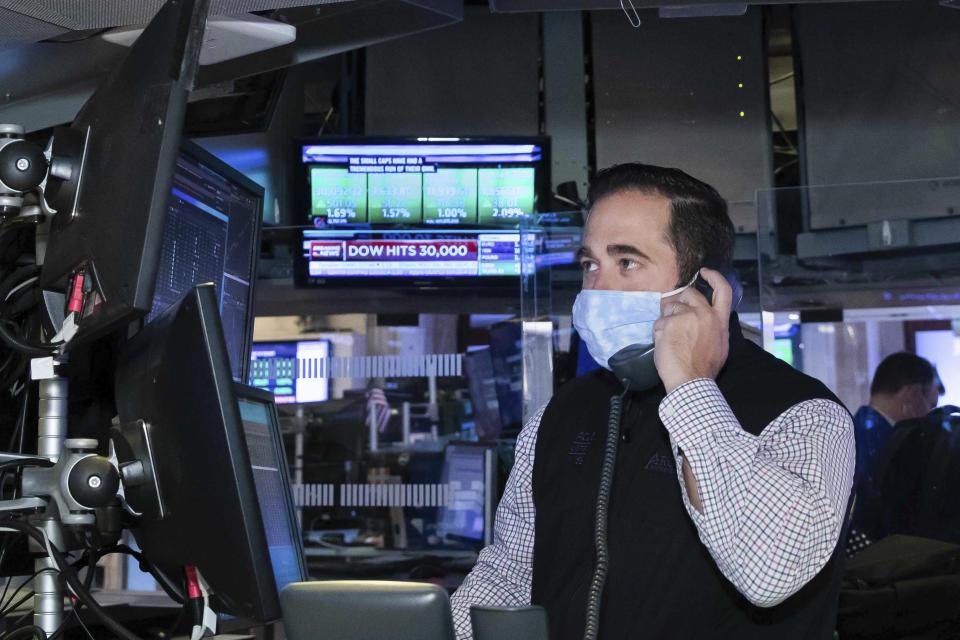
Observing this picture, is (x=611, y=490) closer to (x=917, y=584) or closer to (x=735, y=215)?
(x=917, y=584)

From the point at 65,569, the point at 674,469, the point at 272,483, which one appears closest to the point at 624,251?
the point at 674,469

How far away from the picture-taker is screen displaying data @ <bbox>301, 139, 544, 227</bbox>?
4496 mm

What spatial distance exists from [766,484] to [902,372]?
2345 mm

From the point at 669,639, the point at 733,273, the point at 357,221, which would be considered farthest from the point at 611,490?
the point at 357,221

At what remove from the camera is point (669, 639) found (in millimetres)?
1516

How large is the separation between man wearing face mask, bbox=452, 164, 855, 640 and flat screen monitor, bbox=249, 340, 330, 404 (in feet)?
8.79

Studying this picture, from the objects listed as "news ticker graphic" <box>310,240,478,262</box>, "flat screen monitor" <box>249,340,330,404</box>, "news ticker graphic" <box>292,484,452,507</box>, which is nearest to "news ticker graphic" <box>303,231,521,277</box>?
"news ticker graphic" <box>310,240,478,262</box>

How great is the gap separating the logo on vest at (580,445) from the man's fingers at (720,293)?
29cm

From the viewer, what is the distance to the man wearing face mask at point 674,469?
1379mm

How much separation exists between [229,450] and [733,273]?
3.16 ft

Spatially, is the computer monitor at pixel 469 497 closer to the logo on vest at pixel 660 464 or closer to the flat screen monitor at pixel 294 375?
Answer: the flat screen monitor at pixel 294 375

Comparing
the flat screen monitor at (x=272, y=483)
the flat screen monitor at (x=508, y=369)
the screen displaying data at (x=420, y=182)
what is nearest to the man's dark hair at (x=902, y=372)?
the flat screen monitor at (x=508, y=369)

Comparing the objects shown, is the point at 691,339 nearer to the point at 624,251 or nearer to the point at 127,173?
the point at 624,251

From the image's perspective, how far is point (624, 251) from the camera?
1722 millimetres
